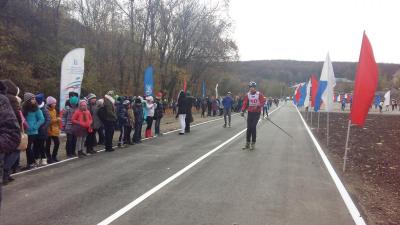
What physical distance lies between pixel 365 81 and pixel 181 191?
4852 mm

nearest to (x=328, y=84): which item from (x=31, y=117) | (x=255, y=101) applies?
(x=255, y=101)

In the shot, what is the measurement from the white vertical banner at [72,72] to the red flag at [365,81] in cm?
984

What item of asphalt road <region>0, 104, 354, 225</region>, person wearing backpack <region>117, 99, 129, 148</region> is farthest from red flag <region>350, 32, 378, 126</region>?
person wearing backpack <region>117, 99, 129, 148</region>

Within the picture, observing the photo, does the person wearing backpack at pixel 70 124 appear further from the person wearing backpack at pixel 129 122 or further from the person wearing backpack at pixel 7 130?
the person wearing backpack at pixel 7 130

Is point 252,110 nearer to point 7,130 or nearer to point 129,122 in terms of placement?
point 129,122

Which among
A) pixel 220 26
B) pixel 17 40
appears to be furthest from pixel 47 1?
pixel 220 26

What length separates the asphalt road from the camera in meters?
5.86

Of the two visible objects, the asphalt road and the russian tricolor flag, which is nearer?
the asphalt road

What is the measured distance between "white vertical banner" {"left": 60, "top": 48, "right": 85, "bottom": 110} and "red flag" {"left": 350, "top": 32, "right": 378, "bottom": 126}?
9.84 m

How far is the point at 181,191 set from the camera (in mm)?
7281

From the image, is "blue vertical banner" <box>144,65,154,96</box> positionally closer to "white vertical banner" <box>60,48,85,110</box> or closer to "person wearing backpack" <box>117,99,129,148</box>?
"white vertical banner" <box>60,48,85,110</box>

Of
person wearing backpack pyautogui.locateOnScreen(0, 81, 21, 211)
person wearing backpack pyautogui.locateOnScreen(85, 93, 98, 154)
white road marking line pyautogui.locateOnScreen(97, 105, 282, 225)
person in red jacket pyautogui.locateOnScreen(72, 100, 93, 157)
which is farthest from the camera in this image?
person wearing backpack pyautogui.locateOnScreen(85, 93, 98, 154)

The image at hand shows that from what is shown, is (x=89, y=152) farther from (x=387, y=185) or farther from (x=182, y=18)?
(x=182, y=18)

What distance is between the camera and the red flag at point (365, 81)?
9.19 m
